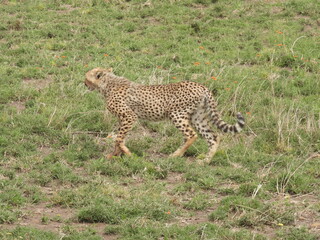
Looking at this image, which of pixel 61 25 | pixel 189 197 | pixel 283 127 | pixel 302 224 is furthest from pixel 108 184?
pixel 61 25

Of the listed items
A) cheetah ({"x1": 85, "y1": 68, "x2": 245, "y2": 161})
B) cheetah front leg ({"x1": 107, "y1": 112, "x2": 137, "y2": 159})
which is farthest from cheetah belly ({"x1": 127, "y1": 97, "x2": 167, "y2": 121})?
cheetah front leg ({"x1": 107, "y1": 112, "x2": 137, "y2": 159})

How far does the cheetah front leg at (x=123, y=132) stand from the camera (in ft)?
31.6

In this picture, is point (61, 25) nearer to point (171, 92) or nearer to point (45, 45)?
point (45, 45)

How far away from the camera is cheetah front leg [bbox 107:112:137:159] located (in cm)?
963

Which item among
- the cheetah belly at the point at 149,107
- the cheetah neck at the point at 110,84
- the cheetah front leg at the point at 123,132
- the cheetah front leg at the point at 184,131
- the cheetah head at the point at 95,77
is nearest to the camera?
the cheetah front leg at the point at 123,132

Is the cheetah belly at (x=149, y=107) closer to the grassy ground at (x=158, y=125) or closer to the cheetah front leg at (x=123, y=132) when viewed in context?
the cheetah front leg at (x=123, y=132)

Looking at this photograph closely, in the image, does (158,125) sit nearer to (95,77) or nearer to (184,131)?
(184,131)

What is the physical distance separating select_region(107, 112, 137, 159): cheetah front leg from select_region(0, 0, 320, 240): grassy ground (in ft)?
0.79

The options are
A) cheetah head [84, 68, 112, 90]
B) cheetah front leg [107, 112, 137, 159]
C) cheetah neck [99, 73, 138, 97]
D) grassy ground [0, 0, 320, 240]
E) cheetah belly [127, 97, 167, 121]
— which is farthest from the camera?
cheetah head [84, 68, 112, 90]

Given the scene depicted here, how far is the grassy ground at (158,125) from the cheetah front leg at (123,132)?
24cm

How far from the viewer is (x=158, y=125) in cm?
1074

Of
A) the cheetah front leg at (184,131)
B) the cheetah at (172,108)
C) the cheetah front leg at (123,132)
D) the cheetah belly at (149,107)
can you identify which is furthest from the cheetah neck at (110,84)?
the cheetah front leg at (184,131)

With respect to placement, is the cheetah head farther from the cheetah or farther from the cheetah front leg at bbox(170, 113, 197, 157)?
the cheetah front leg at bbox(170, 113, 197, 157)

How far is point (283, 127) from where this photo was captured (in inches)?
399
